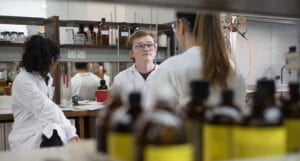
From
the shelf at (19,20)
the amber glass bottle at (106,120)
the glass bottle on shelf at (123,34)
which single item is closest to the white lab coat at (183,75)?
the amber glass bottle at (106,120)

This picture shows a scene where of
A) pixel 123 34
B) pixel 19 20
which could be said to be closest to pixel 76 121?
pixel 19 20

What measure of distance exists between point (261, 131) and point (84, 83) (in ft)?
13.9

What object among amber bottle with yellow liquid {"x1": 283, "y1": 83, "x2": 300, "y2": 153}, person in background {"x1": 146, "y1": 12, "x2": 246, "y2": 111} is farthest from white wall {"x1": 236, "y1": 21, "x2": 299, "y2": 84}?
amber bottle with yellow liquid {"x1": 283, "y1": 83, "x2": 300, "y2": 153}

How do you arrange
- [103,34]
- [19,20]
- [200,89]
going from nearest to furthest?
[200,89] < [19,20] < [103,34]

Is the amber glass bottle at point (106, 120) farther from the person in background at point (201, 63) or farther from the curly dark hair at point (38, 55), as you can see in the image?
the curly dark hair at point (38, 55)

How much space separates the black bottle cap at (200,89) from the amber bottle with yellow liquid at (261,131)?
94 mm

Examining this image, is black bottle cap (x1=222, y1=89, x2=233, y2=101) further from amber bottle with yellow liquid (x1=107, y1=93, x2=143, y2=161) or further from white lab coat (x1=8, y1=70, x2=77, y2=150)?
white lab coat (x1=8, y1=70, x2=77, y2=150)

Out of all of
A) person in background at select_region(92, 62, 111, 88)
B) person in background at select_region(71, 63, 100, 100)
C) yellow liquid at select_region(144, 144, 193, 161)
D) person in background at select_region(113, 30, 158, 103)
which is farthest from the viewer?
person in background at select_region(92, 62, 111, 88)

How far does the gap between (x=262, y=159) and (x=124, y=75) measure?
2396 mm

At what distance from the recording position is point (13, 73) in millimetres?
4461

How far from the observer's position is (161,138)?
61cm

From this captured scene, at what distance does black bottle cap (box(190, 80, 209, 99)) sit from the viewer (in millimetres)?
704

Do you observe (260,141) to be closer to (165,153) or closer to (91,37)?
(165,153)

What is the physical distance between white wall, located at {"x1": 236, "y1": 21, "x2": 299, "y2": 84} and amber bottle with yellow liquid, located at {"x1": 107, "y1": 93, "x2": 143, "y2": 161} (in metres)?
5.45
